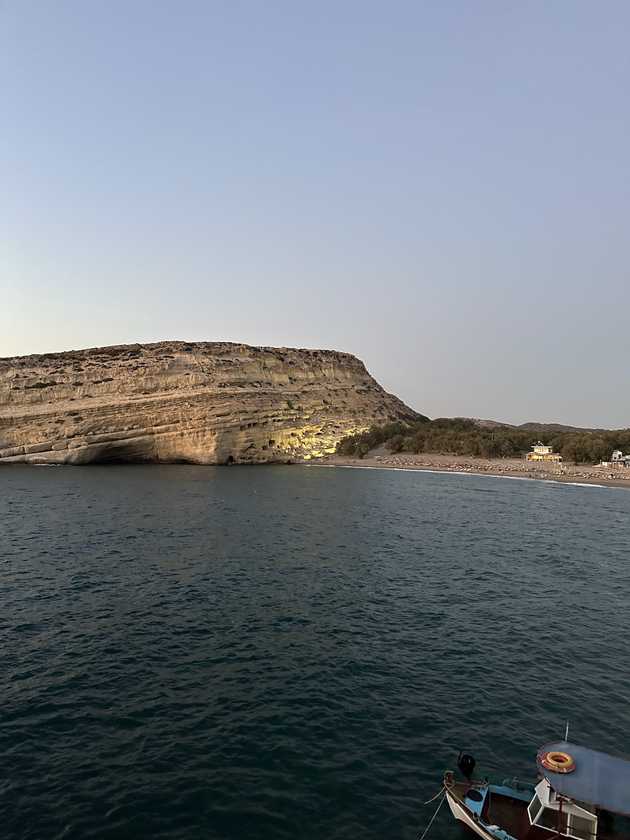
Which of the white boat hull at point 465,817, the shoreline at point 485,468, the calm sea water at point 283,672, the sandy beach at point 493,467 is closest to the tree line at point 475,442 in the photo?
the sandy beach at point 493,467

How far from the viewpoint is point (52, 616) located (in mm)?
24859

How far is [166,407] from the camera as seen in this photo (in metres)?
113

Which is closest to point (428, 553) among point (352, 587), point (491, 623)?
point (352, 587)

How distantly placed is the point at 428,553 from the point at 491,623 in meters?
14.4

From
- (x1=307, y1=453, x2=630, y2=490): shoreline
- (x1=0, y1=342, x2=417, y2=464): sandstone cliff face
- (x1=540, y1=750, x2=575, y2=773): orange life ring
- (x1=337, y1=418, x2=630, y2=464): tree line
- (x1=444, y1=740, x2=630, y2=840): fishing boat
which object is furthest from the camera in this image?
(x1=337, y1=418, x2=630, y2=464): tree line

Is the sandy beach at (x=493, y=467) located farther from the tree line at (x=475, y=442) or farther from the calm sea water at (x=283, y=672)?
the calm sea water at (x=283, y=672)

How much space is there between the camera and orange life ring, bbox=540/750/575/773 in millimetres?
12508

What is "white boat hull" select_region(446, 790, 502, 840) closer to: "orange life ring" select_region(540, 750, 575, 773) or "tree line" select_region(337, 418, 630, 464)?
"orange life ring" select_region(540, 750, 575, 773)

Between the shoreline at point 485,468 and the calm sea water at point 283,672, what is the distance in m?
58.1

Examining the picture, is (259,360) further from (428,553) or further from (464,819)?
(464,819)

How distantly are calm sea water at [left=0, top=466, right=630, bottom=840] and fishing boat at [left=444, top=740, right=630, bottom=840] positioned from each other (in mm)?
819

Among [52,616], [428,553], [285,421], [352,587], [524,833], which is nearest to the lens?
[524,833]

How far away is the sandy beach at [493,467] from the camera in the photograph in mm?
100256

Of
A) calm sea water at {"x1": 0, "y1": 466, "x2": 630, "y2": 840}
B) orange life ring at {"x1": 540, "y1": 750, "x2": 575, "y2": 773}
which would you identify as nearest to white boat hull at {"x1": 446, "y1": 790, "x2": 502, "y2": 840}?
calm sea water at {"x1": 0, "y1": 466, "x2": 630, "y2": 840}
